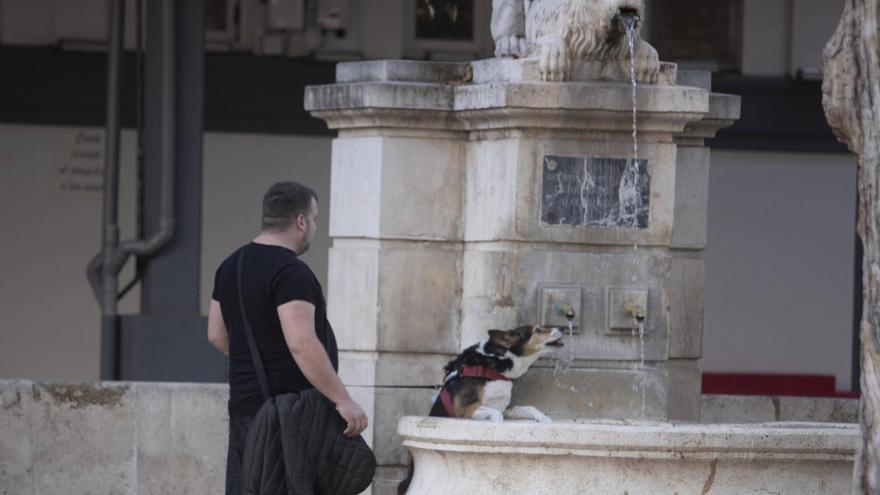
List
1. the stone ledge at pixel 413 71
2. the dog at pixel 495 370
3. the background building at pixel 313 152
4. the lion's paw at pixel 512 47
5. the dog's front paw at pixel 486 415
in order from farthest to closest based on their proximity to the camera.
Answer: the background building at pixel 313 152
the stone ledge at pixel 413 71
the lion's paw at pixel 512 47
the dog at pixel 495 370
the dog's front paw at pixel 486 415

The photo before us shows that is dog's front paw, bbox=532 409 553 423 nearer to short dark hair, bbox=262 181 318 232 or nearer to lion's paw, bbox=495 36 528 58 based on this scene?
short dark hair, bbox=262 181 318 232

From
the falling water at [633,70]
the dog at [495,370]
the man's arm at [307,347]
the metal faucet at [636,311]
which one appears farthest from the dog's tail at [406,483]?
the falling water at [633,70]

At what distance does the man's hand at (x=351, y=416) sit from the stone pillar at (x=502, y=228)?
1214mm

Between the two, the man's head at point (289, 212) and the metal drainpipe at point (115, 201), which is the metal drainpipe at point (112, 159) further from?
the man's head at point (289, 212)

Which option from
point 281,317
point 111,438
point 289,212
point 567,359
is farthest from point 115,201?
point 281,317

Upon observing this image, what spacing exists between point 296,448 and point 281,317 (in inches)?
19.4

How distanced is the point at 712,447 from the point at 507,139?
1.90 meters

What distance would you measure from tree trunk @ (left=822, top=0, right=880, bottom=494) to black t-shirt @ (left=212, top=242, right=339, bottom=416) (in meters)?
1.98

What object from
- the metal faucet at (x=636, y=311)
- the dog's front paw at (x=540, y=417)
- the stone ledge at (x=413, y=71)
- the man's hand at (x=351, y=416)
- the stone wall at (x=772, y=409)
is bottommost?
the stone wall at (x=772, y=409)

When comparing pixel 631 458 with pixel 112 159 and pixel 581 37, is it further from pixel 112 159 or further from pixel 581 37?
pixel 112 159

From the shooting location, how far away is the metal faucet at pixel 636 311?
30.7 feet

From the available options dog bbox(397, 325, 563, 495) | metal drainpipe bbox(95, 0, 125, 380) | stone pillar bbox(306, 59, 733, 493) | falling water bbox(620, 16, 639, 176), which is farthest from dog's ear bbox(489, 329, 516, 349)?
metal drainpipe bbox(95, 0, 125, 380)

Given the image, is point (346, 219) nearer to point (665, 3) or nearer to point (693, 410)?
point (693, 410)

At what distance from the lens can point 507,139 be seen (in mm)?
9297
